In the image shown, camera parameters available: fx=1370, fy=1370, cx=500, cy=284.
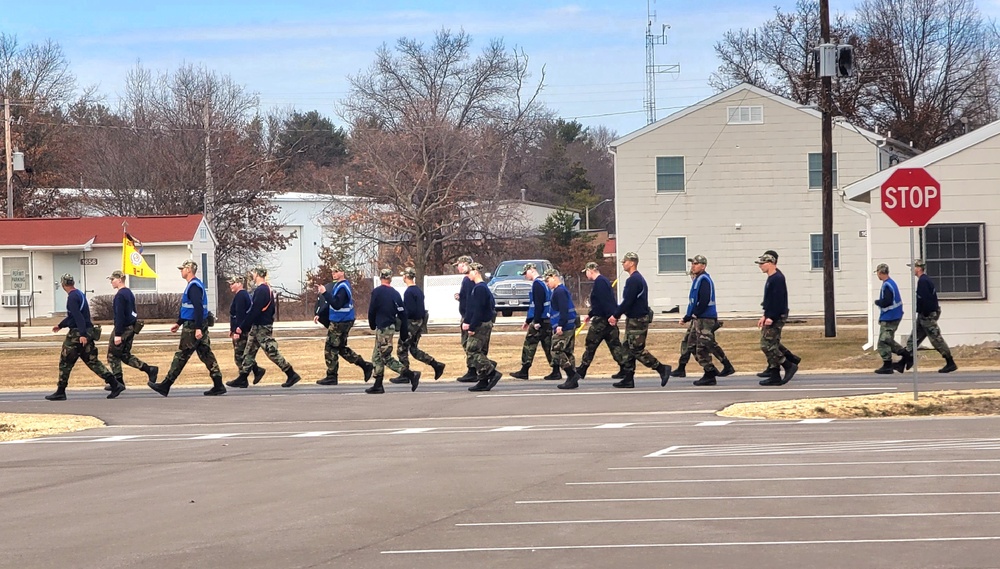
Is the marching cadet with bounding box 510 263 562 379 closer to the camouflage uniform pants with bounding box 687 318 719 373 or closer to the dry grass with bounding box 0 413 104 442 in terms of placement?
the camouflage uniform pants with bounding box 687 318 719 373

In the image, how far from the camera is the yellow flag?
45197 millimetres

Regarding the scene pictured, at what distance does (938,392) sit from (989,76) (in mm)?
61673

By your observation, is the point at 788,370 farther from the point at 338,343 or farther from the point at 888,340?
the point at 338,343

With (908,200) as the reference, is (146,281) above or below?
below

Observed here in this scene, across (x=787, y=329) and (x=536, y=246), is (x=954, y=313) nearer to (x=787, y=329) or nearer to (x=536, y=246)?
(x=787, y=329)

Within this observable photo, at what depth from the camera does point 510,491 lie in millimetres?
10164

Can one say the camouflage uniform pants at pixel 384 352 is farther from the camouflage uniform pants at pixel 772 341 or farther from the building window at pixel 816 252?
the building window at pixel 816 252

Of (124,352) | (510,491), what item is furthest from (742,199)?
(510,491)

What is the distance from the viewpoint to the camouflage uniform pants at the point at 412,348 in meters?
21.0

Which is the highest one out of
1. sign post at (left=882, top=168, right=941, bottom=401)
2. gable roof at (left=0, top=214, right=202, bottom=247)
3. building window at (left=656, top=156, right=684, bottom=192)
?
building window at (left=656, top=156, right=684, bottom=192)

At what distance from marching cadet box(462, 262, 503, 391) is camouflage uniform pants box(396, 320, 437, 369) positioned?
1070 millimetres

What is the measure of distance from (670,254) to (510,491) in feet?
114

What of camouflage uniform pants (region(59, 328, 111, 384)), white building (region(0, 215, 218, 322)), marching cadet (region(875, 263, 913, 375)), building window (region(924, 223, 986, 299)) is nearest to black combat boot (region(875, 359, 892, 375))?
marching cadet (region(875, 263, 913, 375))

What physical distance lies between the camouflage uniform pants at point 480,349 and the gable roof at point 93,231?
30584 mm
